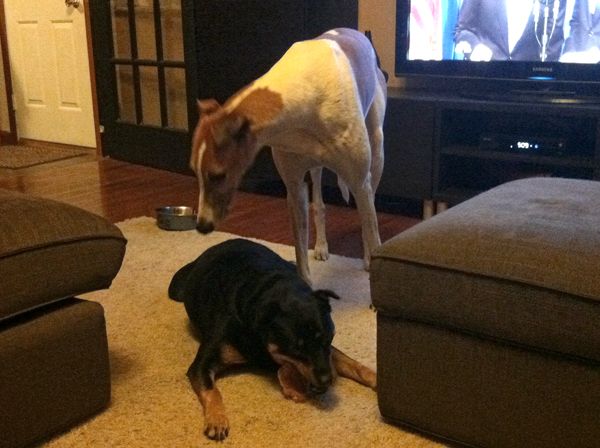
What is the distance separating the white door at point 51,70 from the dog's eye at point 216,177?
3.66 m

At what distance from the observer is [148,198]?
3.75m

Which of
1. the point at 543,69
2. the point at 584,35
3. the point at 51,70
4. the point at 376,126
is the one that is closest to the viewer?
the point at 376,126

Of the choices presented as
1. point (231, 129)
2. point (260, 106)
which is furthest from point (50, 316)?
point (260, 106)

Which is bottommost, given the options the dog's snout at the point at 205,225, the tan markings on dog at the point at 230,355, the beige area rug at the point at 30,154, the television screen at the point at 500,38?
the beige area rug at the point at 30,154

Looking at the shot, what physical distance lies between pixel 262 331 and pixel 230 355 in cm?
15

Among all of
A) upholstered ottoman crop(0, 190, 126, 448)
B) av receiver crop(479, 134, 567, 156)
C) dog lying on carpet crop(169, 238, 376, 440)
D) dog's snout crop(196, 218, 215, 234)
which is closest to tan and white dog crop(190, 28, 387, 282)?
dog's snout crop(196, 218, 215, 234)

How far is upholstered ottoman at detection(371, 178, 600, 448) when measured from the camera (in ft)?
4.03

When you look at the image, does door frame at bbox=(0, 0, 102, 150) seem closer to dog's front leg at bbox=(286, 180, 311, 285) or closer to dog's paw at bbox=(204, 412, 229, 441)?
dog's front leg at bbox=(286, 180, 311, 285)

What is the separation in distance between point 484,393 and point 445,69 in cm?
224

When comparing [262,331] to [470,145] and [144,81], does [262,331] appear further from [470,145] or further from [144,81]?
[144,81]

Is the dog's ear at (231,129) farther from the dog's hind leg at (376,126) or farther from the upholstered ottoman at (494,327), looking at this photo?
the dog's hind leg at (376,126)

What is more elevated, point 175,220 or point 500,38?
point 500,38

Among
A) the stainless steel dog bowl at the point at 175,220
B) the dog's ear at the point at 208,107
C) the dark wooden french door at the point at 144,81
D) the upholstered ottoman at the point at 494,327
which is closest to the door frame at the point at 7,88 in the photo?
the dark wooden french door at the point at 144,81

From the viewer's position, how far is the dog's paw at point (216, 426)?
4.91 feet
